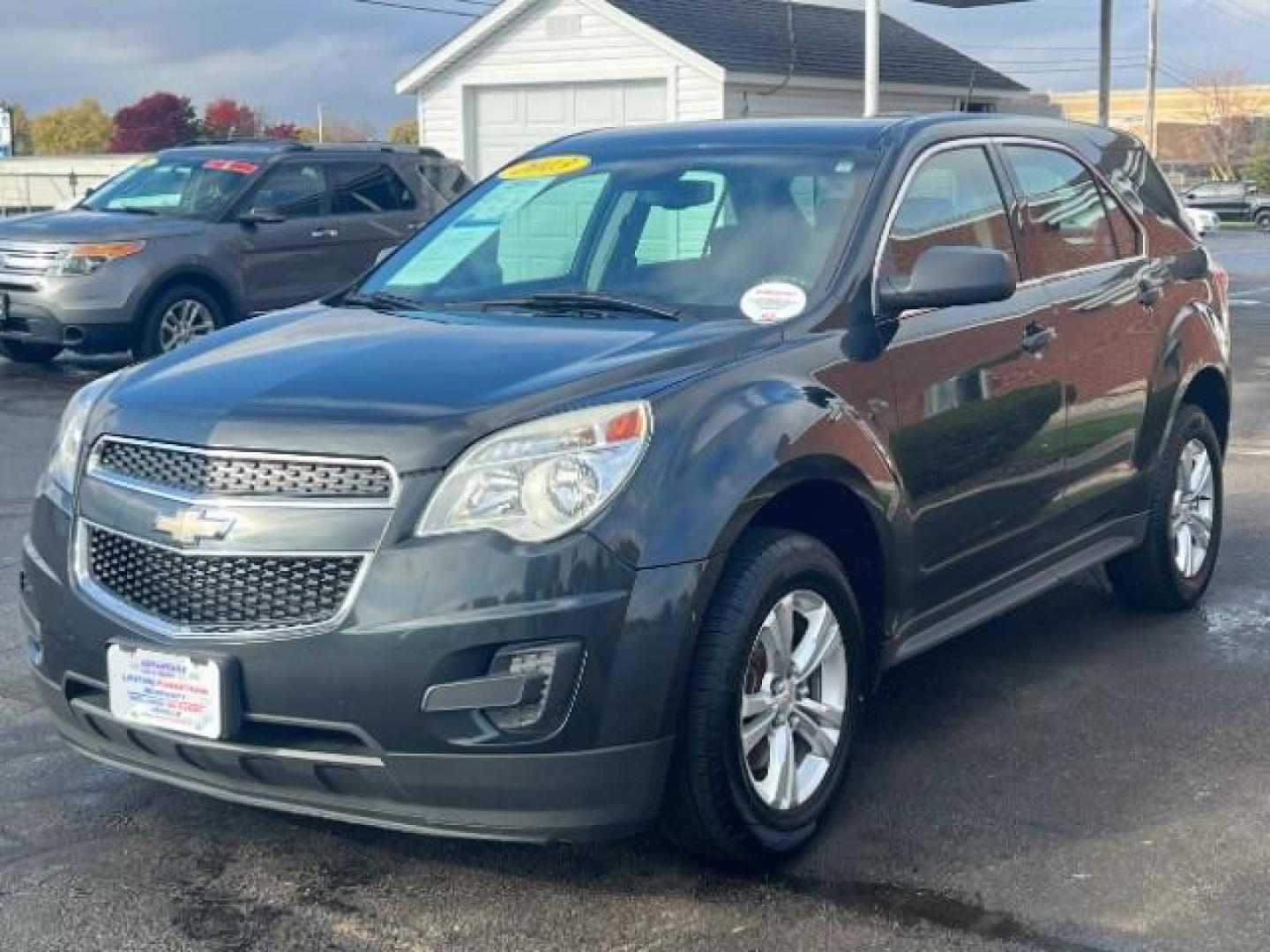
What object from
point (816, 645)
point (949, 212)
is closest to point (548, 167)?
point (949, 212)

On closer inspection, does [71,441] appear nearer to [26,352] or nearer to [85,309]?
[85,309]

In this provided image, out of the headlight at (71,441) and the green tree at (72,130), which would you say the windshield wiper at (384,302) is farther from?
the green tree at (72,130)

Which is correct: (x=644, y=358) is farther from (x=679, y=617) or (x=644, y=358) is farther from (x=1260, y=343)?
(x=1260, y=343)

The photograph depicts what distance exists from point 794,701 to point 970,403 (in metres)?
1.19

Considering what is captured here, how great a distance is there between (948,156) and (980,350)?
25.2 inches

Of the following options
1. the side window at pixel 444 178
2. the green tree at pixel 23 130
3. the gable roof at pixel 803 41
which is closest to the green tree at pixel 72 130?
the green tree at pixel 23 130

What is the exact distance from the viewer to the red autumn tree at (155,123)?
55.9m

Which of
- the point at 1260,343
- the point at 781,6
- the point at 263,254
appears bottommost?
the point at 1260,343

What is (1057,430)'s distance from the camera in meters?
5.36

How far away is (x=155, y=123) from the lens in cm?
5731

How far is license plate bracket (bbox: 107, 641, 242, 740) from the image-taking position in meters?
3.65

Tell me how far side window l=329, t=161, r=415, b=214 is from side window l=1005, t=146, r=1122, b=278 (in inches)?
367

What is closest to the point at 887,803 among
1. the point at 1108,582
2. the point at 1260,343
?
→ the point at 1108,582

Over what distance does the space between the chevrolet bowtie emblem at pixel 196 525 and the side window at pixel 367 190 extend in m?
10.9
